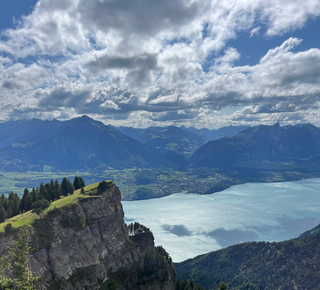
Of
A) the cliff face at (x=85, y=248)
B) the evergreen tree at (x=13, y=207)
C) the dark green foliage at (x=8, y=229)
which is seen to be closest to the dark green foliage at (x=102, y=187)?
the cliff face at (x=85, y=248)

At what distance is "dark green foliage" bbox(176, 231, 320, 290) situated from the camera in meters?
163

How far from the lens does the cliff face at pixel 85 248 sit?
238ft

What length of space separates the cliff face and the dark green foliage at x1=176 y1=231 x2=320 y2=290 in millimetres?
95349

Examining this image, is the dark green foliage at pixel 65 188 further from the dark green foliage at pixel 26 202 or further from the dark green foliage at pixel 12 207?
the dark green foliage at pixel 12 207

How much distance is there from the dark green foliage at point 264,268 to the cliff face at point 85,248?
95.3 m

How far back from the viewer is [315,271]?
16000 centimetres

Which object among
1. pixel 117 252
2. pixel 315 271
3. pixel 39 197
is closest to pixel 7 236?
pixel 39 197

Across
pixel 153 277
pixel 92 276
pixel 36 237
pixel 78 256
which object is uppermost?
pixel 36 237

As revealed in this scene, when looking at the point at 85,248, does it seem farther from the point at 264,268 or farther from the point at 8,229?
the point at 264,268

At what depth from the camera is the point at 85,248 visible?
272 ft

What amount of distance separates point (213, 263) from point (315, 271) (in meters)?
68.9

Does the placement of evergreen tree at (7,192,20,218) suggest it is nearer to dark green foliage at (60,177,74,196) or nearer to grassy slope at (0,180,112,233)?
grassy slope at (0,180,112,233)

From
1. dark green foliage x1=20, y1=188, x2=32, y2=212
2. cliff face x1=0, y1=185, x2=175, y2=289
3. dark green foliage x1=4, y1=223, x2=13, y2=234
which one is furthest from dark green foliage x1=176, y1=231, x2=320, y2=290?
dark green foliage x1=4, y1=223, x2=13, y2=234

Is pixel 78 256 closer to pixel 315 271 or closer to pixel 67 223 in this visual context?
pixel 67 223
